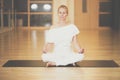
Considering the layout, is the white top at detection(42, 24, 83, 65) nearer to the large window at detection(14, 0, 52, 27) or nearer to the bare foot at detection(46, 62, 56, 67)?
the bare foot at detection(46, 62, 56, 67)

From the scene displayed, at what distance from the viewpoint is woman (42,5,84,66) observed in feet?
17.8

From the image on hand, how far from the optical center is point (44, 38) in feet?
33.6

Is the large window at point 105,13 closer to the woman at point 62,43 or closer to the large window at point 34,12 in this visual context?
the large window at point 34,12

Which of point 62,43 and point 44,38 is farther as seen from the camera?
point 44,38

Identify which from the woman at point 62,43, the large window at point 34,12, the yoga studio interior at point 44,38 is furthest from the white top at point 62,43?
the large window at point 34,12

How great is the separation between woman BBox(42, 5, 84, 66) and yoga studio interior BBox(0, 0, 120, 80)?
16cm

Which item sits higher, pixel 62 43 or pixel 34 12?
pixel 34 12

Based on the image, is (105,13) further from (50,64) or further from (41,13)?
(50,64)

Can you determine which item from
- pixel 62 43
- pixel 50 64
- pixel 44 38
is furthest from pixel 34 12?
pixel 50 64

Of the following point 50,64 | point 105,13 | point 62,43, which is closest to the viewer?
point 50,64

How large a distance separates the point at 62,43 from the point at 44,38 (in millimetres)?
4787

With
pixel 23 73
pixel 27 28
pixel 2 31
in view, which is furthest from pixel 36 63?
pixel 27 28

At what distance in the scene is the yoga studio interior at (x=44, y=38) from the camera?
4824 millimetres

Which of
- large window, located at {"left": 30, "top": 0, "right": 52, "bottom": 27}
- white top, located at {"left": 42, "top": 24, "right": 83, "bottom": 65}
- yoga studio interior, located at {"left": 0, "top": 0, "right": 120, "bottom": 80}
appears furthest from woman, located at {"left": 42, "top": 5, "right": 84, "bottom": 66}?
large window, located at {"left": 30, "top": 0, "right": 52, "bottom": 27}
